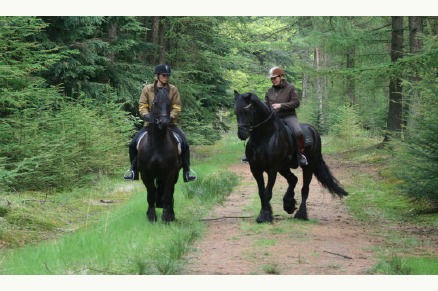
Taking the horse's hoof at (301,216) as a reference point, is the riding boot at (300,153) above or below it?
above

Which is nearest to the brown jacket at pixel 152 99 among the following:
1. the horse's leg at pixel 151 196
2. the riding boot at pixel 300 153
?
the horse's leg at pixel 151 196

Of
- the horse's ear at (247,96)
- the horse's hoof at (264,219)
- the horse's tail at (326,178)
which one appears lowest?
the horse's hoof at (264,219)

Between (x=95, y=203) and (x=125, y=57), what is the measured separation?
1153 cm

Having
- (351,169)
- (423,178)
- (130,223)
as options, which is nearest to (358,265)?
(130,223)

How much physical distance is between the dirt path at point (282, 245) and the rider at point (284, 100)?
51.1 inches

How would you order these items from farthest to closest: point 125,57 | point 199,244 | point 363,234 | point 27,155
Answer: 1. point 125,57
2. point 27,155
3. point 363,234
4. point 199,244

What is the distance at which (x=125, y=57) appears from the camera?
2456 cm

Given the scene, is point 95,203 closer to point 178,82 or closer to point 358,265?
point 358,265

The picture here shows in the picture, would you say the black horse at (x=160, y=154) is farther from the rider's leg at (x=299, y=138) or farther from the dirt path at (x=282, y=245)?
the rider's leg at (x=299, y=138)

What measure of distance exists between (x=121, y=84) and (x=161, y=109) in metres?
12.2

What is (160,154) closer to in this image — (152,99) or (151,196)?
(151,196)

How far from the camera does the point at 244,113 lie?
10.2 m

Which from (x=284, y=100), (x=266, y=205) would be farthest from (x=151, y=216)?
(x=284, y=100)

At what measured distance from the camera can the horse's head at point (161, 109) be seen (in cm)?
984
